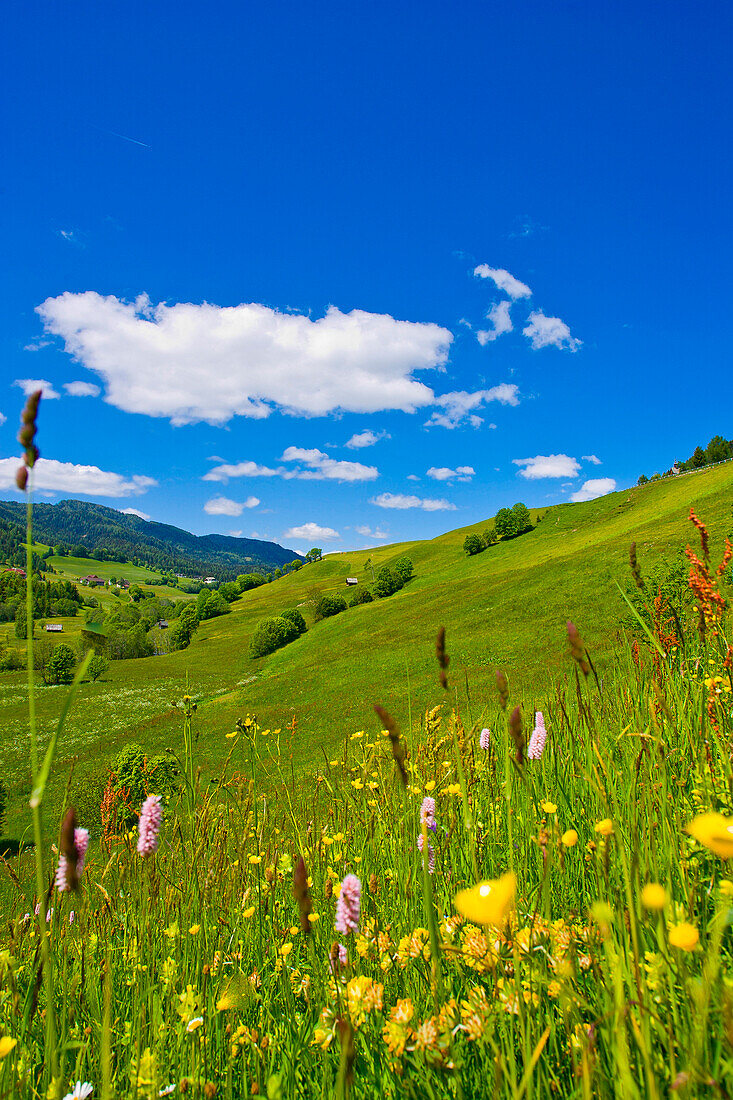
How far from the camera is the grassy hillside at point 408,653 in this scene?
106 feet

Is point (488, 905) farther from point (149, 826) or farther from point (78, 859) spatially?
point (149, 826)

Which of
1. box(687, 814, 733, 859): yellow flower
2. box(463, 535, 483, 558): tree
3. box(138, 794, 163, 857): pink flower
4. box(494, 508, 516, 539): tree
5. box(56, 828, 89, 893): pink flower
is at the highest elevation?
box(494, 508, 516, 539): tree

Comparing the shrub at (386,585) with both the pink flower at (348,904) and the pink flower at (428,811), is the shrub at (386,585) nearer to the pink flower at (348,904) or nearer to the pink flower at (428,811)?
the pink flower at (428,811)

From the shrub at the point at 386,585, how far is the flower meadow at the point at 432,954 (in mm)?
82532

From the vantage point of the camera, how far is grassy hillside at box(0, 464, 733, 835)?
32375 millimetres

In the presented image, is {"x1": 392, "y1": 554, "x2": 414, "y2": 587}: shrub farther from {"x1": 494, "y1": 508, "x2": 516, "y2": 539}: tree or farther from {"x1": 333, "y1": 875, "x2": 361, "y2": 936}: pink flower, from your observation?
{"x1": 333, "y1": 875, "x2": 361, "y2": 936}: pink flower

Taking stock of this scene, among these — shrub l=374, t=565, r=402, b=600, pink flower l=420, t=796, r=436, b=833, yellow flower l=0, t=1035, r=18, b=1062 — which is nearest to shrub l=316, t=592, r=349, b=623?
shrub l=374, t=565, r=402, b=600

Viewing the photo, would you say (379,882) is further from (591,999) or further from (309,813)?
(309,813)

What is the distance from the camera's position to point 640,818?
7.70 feet

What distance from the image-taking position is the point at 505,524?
88000 mm

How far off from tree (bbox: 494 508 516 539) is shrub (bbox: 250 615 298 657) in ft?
124

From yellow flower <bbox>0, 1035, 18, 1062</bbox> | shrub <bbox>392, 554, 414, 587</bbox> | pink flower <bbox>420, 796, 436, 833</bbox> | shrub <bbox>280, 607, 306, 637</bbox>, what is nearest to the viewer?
yellow flower <bbox>0, 1035, 18, 1062</bbox>

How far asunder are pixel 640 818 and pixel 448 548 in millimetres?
103083

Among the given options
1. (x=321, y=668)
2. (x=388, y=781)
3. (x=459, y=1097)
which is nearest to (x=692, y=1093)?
(x=459, y=1097)
